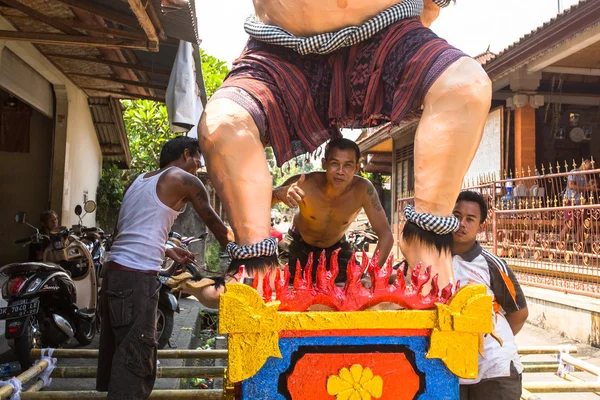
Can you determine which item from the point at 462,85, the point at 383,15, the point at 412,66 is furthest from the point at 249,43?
the point at 462,85

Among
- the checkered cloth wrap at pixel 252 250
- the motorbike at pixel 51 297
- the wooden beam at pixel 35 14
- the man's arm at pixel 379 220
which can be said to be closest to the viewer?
the checkered cloth wrap at pixel 252 250

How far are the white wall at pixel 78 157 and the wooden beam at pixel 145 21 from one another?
371cm

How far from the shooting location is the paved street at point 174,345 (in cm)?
381

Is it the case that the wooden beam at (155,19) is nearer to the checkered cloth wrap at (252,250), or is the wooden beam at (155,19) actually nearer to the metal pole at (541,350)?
the checkered cloth wrap at (252,250)

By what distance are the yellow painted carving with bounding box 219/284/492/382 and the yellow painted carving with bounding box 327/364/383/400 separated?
11cm

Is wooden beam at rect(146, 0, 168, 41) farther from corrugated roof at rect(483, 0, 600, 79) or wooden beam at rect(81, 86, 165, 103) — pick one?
corrugated roof at rect(483, 0, 600, 79)

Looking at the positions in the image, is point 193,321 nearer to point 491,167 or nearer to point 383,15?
point 383,15

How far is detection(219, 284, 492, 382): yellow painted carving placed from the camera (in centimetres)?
128

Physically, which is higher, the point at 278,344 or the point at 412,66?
the point at 412,66

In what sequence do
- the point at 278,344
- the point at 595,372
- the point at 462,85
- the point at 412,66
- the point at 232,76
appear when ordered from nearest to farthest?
the point at 278,344 → the point at 462,85 → the point at 412,66 → the point at 232,76 → the point at 595,372

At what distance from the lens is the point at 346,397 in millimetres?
1345

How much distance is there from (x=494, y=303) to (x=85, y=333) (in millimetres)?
3671

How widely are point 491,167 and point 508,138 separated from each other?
30.3 inches

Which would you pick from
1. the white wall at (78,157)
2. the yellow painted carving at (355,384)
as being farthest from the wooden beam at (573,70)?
the yellow painted carving at (355,384)
